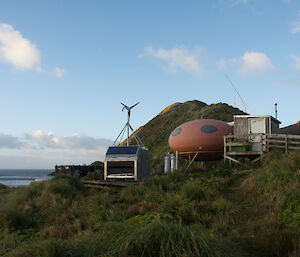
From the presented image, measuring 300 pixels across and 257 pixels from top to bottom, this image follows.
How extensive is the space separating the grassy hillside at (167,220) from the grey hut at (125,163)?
9.36ft

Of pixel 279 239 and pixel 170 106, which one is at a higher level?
pixel 170 106

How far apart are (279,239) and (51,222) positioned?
7806 mm

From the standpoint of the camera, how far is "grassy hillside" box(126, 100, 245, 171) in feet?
208

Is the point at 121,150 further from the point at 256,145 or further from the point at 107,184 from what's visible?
the point at 256,145

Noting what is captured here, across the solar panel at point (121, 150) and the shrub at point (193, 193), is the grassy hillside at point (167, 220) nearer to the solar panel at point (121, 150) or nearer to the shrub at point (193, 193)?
the shrub at point (193, 193)

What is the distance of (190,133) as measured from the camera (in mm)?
23141

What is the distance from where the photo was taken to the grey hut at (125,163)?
1856cm

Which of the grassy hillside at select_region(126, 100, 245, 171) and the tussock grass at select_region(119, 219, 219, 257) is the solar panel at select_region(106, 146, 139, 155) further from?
the grassy hillside at select_region(126, 100, 245, 171)

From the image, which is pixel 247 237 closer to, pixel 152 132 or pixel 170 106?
pixel 152 132

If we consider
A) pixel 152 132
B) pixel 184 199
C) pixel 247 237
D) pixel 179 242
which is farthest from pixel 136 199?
pixel 152 132

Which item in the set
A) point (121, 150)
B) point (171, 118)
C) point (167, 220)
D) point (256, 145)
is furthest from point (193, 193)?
point (171, 118)

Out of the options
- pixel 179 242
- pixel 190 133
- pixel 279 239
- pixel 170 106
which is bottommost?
pixel 279 239

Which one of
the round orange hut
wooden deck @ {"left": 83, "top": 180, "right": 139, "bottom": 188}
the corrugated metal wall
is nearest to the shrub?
wooden deck @ {"left": 83, "top": 180, "right": 139, "bottom": 188}

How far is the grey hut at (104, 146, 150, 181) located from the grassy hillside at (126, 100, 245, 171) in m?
37.7
